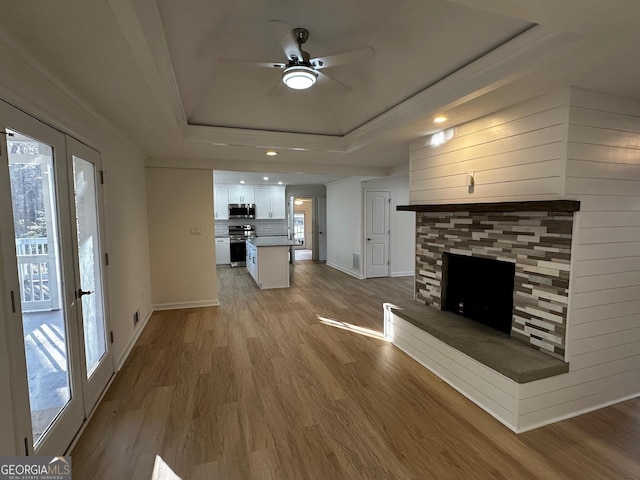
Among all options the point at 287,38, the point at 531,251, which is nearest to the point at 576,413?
the point at 531,251

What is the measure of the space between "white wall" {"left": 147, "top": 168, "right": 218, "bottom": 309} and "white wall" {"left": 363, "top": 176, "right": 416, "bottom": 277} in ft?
12.7

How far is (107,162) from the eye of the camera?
2.91 meters

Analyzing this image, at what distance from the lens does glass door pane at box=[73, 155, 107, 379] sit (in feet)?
7.68

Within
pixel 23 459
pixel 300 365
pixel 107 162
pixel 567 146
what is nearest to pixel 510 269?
pixel 567 146

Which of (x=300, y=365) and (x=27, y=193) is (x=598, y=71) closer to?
(x=300, y=365)

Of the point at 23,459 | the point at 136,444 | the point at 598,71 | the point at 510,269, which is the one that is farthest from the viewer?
the point at 510,269

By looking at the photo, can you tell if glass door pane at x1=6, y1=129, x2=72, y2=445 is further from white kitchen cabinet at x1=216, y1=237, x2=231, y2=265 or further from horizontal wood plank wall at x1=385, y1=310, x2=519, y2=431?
white kitchen cabinet at x1=216, y1=237, x2=231, y2=265

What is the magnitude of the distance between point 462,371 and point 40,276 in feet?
10.1

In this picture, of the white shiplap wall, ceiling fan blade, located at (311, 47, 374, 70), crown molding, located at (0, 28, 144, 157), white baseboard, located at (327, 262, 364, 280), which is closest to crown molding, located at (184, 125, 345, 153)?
crown molding, located at (0, 28, 144, 157)

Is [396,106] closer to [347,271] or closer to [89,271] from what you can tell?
[89,271]

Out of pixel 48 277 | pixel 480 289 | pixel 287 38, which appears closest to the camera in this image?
pixel 287 38

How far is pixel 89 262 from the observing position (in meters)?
2.51

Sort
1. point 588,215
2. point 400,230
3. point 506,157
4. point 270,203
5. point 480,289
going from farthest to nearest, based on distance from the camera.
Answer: point 270,203 → point 400,230 → point 480,289 → point 506,157 → point 588,215

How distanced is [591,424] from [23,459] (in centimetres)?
349
